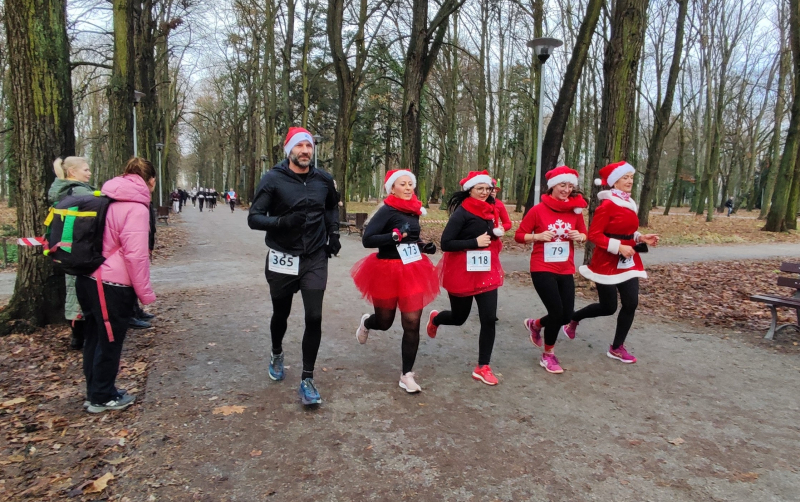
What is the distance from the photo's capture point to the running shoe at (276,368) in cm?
440

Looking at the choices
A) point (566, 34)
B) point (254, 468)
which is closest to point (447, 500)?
point (254, 468)

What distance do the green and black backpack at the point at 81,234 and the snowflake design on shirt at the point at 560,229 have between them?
145 inches

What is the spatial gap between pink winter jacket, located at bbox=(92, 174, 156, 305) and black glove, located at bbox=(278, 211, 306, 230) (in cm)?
96

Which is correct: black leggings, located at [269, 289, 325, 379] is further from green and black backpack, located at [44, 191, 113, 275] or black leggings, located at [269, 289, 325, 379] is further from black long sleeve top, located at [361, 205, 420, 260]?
green and black backpack, located at [44, 191, 113, 275]

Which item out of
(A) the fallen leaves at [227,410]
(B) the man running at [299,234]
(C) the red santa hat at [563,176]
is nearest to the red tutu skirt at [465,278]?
(C) the red santa hat at [563,176]

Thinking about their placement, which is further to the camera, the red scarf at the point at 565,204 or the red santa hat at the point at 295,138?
the red scarf at the point at 565,204

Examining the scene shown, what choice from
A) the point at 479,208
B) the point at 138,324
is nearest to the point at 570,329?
the point at 479,208

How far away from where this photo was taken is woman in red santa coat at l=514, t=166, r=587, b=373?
4.67m

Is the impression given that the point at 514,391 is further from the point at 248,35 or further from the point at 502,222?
the point at 248,35

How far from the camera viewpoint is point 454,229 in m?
4.44

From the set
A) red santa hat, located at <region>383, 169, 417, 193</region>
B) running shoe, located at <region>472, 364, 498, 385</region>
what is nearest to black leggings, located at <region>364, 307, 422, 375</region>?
running shoe, located at <region>472, 364, 498, 385</region>

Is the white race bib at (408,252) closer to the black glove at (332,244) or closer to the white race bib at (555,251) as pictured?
the black glove at (332,244)

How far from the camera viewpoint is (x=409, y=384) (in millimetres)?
4199

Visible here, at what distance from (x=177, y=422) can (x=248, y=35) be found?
31133mm
